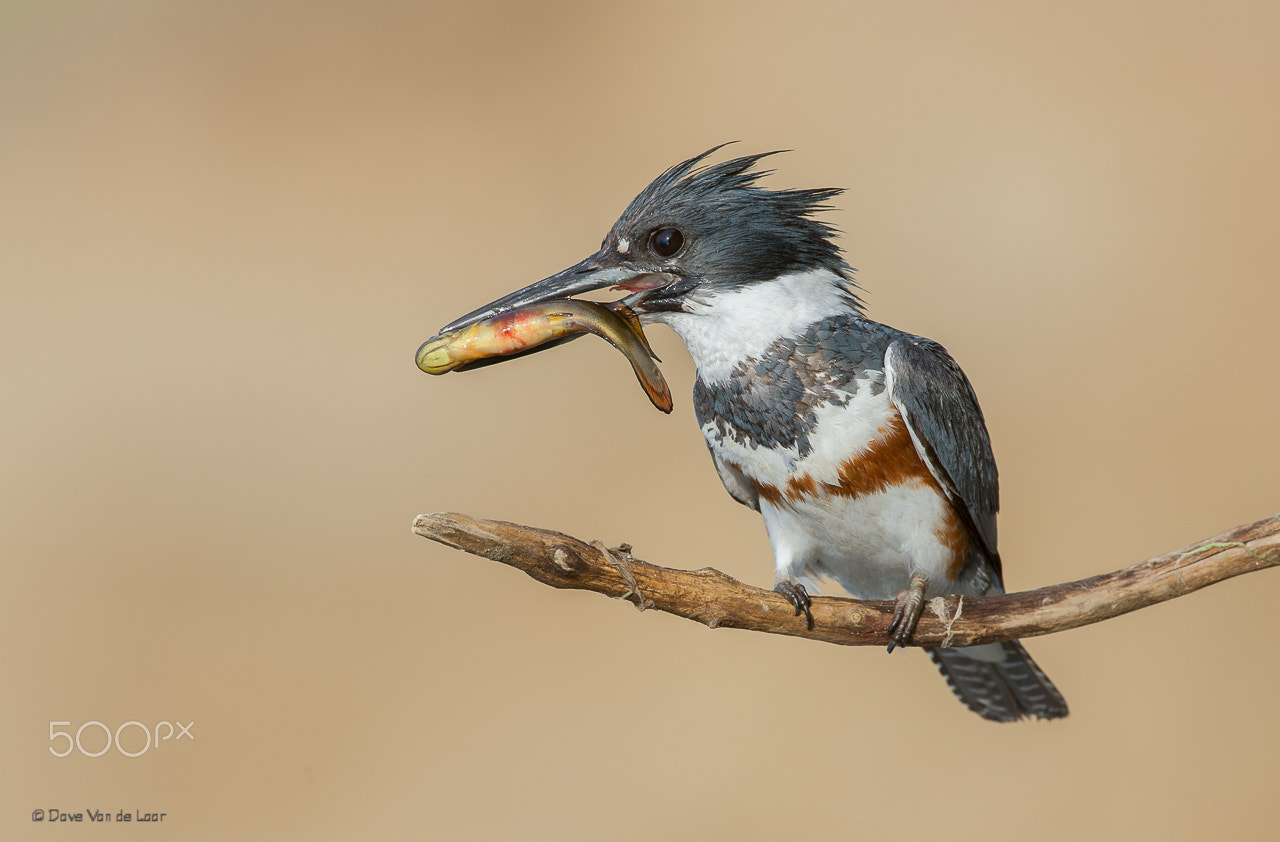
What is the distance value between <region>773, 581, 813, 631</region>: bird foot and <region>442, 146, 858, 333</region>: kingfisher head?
554 millimetres

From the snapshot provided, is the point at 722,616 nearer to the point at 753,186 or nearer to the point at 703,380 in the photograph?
the point at 703,380

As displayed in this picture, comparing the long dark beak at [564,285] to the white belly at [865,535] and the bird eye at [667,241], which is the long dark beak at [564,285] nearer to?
the bird eye at [667,241]

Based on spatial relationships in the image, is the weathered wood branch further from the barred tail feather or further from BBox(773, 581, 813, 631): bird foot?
the barred tail feather

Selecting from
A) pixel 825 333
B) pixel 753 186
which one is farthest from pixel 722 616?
pixel 753 186

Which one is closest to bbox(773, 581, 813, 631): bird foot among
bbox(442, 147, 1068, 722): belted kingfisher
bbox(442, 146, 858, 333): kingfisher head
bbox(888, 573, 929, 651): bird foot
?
bbox(442, 147, 1068, 722): belted kingfisher

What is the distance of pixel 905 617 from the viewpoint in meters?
1.81

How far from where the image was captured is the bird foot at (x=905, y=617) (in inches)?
71.3

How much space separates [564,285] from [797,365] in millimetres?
447

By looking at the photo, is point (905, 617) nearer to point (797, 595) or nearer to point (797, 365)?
point (797, 595)

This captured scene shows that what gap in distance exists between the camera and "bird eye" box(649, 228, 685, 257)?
70.6 inches

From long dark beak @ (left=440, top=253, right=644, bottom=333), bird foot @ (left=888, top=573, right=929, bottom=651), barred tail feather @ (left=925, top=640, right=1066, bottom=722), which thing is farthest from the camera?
barred tail feather @ (left=925, top=640, right=1066, bottom=722)

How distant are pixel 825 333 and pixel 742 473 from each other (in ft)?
1.15

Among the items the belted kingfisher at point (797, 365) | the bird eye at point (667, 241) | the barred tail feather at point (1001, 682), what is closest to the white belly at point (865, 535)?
the belted kingfisher at point (797, 365)

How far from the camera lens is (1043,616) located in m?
1.75
